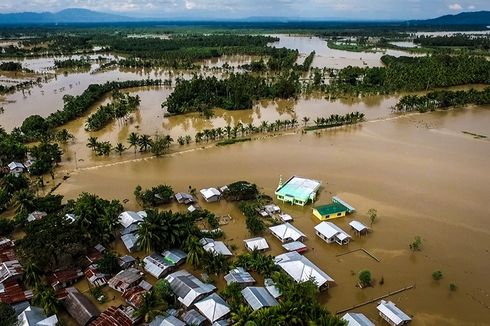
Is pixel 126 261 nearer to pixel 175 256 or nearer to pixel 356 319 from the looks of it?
pixel 175 256

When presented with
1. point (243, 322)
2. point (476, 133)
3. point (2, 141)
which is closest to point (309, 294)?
point (243, 322)

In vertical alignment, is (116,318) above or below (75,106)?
below

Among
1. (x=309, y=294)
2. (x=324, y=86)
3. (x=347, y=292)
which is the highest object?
(x=324, y=86)

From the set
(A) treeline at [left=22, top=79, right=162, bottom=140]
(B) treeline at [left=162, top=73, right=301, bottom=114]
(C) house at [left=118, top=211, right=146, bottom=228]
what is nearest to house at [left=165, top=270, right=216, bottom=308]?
(C) house at [left=118, top=211, right=146, bottom=228]

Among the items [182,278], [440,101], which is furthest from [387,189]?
[440,101]

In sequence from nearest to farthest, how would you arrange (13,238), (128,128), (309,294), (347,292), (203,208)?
1. (309,294)
2. (347,292)
3. (13,238)
4. (203,208)
5. (128,128)

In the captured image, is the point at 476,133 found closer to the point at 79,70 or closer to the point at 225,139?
the point at 225,139
